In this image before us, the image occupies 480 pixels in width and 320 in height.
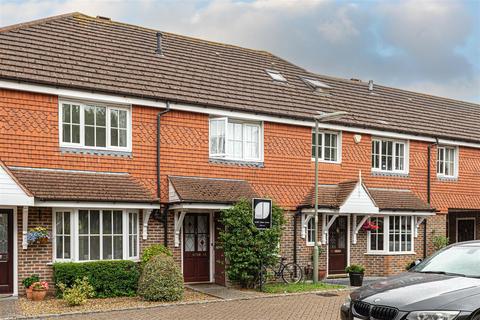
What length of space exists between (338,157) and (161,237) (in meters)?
7.19

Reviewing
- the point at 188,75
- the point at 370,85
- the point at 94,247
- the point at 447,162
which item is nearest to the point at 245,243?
the point at 94,247

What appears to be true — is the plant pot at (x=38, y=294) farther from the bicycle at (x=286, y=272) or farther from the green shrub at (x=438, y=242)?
the green shrub at (x=438, y=242)

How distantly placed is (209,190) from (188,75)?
400 centimetres

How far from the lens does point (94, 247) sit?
14.8 metres

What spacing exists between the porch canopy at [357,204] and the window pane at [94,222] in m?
6.77

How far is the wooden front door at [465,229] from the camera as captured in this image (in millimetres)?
26406

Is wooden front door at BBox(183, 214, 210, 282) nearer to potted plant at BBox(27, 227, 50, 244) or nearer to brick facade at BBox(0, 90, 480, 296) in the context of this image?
brick facade at BBox(0, 90, 480, 296)

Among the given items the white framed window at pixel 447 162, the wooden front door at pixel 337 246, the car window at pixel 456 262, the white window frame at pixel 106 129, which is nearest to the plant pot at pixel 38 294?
the white window frame at pixel 106 129

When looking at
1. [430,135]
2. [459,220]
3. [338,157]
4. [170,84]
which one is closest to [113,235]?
[170,84]

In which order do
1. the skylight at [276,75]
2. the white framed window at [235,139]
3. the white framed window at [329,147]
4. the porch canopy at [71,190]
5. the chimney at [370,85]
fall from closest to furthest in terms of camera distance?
the porch canopy at [71,190]
the white framed window at [235,139]
the white framed window at [329,147]
the skylight at [276,75]
the chimney at [370,85]

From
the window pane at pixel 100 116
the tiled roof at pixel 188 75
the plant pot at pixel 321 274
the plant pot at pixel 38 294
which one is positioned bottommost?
the plant pot at pixel 321 274

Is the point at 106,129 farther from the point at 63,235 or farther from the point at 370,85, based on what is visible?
the point at 370,85

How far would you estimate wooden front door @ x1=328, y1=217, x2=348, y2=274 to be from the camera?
19891 mm

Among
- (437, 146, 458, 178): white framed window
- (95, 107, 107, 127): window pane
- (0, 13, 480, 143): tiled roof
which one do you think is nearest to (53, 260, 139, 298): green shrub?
(95, 107, 107, 127): window pane
